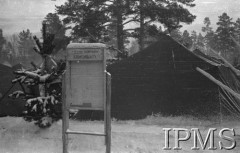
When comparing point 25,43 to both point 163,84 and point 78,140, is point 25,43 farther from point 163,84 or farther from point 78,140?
point 78,140

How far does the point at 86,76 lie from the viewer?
17.8 feet

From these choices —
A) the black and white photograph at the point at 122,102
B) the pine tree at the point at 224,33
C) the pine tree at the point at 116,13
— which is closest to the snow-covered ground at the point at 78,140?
the black and white photograph at the point at 122,102

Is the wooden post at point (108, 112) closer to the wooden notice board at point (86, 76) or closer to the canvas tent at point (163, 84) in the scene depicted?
the wooden notice board at point (86, 76)

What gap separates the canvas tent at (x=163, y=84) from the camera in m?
8.98

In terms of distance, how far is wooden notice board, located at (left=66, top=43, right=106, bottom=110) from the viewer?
5312 mm

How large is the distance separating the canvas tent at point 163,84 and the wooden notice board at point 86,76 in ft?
13.7

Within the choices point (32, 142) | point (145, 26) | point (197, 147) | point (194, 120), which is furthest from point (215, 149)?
point (145, 26)

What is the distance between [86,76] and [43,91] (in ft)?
8.10

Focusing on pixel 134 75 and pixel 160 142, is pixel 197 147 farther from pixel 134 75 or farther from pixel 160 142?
pixel 134 75

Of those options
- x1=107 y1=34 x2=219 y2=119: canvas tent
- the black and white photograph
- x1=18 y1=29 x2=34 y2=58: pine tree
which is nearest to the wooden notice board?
the black and white photograph

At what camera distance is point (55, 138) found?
6637mm

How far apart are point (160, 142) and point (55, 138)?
8.11 ft

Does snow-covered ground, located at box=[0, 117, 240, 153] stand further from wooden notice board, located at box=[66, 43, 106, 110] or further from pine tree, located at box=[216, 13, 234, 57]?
pine tree, located at box=[216, 13, 234, 57]

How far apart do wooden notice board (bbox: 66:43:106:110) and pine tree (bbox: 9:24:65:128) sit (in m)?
1.66
